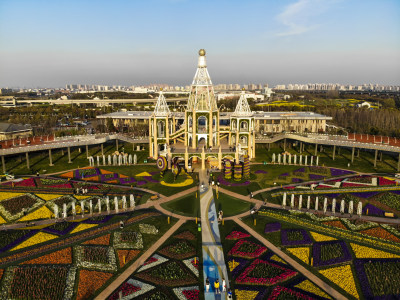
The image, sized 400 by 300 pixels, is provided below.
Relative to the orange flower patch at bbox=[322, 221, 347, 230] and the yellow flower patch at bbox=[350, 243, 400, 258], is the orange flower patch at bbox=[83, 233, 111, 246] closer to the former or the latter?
the orange flower patch at bbox=[322, 221, 347, 230]

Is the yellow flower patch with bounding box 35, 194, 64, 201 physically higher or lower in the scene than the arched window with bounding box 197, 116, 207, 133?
lower

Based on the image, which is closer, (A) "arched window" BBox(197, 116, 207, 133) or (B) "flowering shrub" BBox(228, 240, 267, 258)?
(B) "flowering shrub" BBox(228, 240, 267, 258)

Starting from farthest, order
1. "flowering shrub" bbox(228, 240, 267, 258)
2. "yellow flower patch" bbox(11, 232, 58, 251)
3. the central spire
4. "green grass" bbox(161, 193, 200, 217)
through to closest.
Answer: the central spire → "green grass" bbox(161, 193, 200, 217) → "yellow flower patch" bbox(11, 232, 58, 251) → "flowering shrub" bbox(228, 240, 267, 258)

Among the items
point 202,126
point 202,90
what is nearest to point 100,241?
point 202,90

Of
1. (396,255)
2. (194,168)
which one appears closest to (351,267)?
(396,255)

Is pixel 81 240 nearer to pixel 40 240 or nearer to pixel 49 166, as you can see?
pixel 40 240

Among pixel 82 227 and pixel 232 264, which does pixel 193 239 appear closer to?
pixel 232 264

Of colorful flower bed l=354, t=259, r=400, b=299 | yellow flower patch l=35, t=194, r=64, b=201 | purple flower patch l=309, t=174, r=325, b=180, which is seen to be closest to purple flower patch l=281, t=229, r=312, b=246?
colorful flower bed l=354, t=259, r=400, b=299
